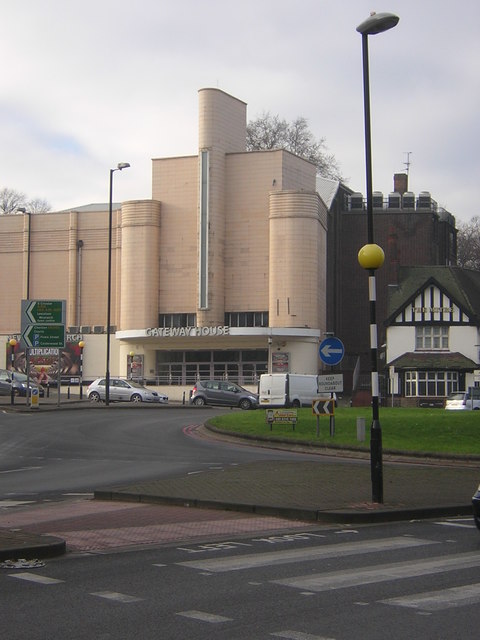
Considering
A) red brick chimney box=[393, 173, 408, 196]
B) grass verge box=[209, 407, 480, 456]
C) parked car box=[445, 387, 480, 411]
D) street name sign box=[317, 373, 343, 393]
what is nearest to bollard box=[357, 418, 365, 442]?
grass verge box=[209, 407, 480, 456]

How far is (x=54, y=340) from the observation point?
144ft

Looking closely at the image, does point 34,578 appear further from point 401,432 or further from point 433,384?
point 433,384

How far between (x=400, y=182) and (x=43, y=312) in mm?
54492

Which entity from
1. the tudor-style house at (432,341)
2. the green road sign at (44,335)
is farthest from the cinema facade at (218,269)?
the green road sign at (44,335)

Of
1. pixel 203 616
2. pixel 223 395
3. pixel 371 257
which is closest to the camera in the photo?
pixel 203 616

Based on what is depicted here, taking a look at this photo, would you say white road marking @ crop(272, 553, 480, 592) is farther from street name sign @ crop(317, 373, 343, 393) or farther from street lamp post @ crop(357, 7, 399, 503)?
street name sign @ crop(317, 373, 343, 393)

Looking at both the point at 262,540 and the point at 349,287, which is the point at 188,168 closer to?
the point at 349,287

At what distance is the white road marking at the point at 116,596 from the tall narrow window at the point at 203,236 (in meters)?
63.7

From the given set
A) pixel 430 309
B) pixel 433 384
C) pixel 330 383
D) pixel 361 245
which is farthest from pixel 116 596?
pixel 361 245

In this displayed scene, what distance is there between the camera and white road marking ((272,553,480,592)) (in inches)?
341

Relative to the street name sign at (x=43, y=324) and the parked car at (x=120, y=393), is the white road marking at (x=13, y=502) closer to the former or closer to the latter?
the street name sign at (x=43, y=324)

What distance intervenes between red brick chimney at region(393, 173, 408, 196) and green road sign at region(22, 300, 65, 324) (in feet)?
176

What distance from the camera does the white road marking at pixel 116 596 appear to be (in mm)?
8016

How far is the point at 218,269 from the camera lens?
2876 inches
